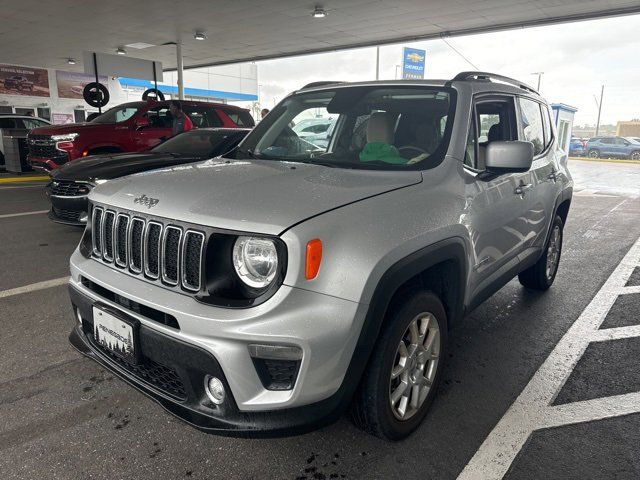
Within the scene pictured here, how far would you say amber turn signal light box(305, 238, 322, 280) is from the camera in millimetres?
1793

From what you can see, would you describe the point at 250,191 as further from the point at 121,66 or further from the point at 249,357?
the point at 121,66

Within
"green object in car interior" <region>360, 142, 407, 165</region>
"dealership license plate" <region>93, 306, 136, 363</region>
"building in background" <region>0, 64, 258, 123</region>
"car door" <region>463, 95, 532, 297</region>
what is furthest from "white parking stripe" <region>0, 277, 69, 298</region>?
"building in background" <region>0, 64, 258, 123</region>

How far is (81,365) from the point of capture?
308cm

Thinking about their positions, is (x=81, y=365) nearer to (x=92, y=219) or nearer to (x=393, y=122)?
(x=92, y=219)

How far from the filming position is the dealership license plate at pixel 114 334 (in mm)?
2029

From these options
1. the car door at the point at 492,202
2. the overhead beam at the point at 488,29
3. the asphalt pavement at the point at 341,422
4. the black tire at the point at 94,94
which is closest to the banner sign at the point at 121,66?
the black tire at the point at 94,94

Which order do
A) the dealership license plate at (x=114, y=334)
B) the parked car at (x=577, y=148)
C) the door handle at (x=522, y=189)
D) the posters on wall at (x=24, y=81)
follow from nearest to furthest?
the dealership license plate at (x=114, y=334) < the door handle at (x=522, y=189) < the posters on wall at (x=24, y=81) < the parked car at (x=577, y=148)

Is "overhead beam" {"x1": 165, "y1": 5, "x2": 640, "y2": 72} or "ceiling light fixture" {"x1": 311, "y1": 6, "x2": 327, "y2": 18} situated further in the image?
"ceiling light fixture" {"x1": 311, "y1": 6, "x2": 327, "y2": 18}

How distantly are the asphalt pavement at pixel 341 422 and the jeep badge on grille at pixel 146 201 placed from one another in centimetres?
117

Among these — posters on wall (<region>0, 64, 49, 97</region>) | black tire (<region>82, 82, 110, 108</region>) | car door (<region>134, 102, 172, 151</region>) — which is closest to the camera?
car door (<region>134, 102, 172, 151</region>)

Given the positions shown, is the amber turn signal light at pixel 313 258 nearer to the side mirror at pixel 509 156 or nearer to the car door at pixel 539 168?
the side mirror at pixel 509 156

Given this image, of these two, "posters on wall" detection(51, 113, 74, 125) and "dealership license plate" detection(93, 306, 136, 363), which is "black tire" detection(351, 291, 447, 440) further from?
"posters on wall" detection(51, 113, 74, 125)

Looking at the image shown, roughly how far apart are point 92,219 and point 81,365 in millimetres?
1109

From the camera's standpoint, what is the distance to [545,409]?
8.84 ft
